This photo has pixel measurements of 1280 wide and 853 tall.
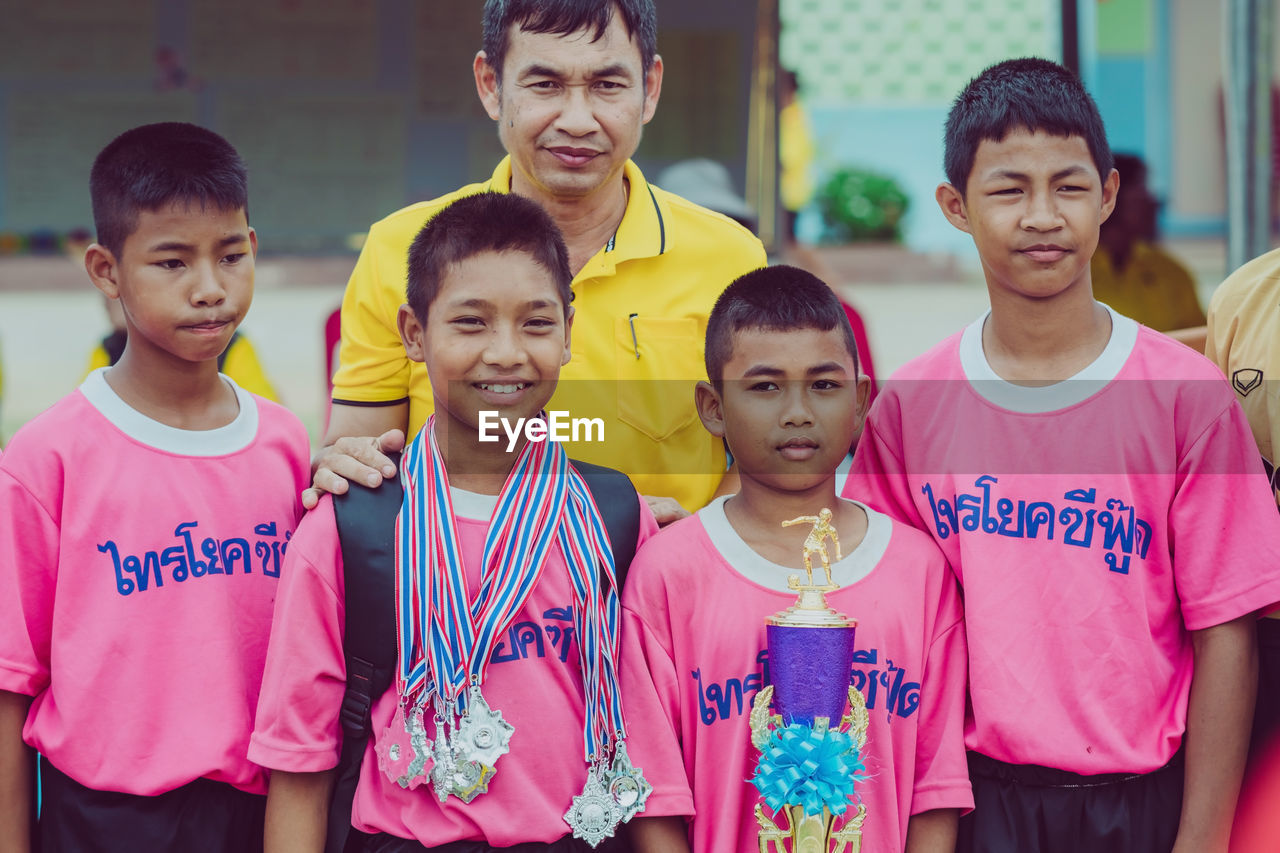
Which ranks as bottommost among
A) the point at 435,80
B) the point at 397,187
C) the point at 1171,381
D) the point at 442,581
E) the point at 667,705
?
the point at 667,705

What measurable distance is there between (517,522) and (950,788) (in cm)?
83

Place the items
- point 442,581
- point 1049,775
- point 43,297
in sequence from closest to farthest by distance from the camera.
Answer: point 442,581 → point 1049,775 → point 43,297

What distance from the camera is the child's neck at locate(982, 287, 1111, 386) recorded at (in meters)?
2.27

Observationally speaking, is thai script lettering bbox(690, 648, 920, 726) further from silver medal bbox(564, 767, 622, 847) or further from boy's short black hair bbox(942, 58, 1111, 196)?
boy's short black hair bbox(942, 58, 1111, 196)

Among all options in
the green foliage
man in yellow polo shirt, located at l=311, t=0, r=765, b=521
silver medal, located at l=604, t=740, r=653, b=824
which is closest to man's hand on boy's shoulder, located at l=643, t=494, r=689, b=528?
man in yellow polo shirt, located at l=311, t=0, r=765, b=521

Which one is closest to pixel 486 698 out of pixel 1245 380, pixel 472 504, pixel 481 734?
pixel 481 734

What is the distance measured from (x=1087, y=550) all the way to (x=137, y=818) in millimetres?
1660

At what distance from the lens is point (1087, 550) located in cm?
219

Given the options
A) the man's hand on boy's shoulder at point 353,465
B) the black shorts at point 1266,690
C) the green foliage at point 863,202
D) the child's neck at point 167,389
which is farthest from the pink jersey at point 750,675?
the green foliage at point 863,202

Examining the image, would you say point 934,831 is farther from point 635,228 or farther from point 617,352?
point 635,228

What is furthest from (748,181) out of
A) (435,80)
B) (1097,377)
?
(1097,377)

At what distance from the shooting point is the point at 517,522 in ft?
6.87

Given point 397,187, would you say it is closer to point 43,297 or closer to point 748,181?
point 748,181

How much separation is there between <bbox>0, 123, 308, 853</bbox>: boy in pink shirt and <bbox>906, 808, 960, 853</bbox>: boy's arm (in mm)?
1106
